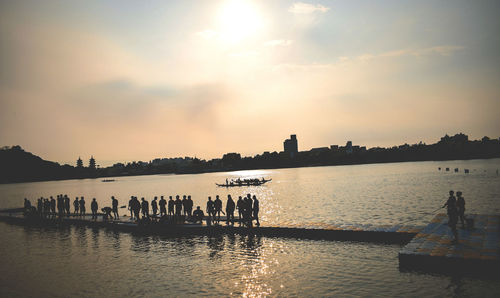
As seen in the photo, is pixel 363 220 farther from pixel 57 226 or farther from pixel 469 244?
pixel 57 226

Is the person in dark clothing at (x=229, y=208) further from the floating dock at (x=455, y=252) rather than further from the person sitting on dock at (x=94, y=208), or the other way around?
the person sitting on dock at (x=94, y=208)

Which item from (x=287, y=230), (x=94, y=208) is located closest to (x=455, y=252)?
(x=287, y=230)

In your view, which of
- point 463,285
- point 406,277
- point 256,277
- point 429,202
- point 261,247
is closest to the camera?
point 463,285

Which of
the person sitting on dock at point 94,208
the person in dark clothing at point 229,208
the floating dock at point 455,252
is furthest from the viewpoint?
the person sitting on dock at point 94,208

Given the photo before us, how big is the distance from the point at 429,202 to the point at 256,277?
3955 centimetres

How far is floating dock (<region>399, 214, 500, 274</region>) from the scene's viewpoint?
12.5 metres

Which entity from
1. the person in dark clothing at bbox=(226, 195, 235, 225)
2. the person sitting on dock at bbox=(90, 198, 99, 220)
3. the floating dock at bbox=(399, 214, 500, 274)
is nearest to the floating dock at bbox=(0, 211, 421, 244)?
the person in dark clothing at bbox=(226, 195, 235, 225)

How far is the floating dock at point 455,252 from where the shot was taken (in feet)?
41.1

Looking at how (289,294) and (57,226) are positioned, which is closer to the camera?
(289,294)

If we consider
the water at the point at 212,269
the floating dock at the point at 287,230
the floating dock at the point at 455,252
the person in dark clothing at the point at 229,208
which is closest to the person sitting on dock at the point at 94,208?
the floating dock at the point at 287,230

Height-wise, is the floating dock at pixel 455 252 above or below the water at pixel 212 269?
above

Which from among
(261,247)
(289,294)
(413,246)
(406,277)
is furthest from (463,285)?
(261,247)

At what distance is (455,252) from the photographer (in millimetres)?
13391

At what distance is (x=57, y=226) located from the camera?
32.2 meters
